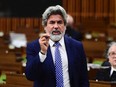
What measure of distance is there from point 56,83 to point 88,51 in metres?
5.40

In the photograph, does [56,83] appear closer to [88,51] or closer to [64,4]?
[88,51]

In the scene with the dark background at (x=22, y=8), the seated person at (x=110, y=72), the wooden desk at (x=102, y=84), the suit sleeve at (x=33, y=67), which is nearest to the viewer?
the suit sleeve at (x=33, y=67)

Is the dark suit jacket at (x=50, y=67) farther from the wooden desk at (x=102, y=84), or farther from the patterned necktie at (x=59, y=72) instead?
the wooden desk at (x=102, y=84)

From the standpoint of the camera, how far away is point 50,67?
3697 millimetres

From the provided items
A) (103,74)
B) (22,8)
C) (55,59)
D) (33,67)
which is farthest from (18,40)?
(33,67)

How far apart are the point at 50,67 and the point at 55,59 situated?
80mm

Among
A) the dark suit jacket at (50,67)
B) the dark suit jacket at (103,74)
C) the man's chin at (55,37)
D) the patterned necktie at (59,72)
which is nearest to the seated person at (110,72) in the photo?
the dark suit jacket at (103,74)

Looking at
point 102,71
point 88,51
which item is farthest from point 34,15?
point 102,71

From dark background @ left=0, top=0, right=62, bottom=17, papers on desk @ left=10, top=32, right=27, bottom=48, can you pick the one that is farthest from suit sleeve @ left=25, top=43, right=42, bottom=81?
dark background @ left=0, top=0, right=62, bottom=17

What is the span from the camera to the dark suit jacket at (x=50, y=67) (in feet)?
11.8

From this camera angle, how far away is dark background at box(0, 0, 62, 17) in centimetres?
1508

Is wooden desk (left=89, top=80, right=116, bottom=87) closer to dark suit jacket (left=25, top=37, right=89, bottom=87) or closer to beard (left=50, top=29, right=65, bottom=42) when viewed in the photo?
dark suit jacket (left=25, top=37, right=89, bottom=87)

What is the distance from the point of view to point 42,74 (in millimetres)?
3670

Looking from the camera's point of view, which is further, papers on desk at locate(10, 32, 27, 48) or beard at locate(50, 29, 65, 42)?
papers on desk at locate(10, 32, 27, 48)
